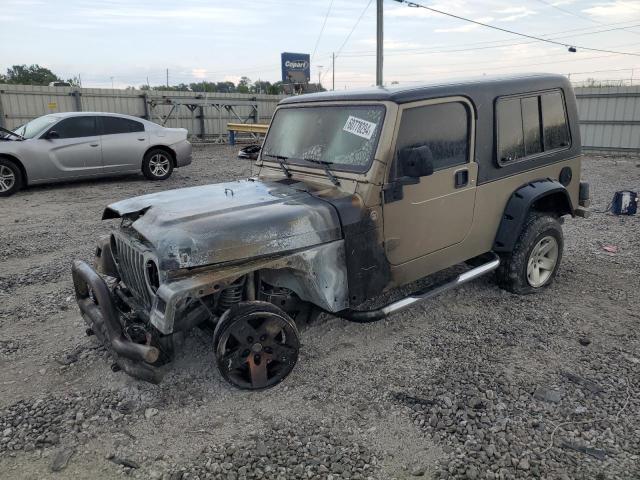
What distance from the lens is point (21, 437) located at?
9.62 feet

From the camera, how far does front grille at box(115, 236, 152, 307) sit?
→ 3.27 meters

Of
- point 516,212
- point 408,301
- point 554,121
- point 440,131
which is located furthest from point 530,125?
point 408,301

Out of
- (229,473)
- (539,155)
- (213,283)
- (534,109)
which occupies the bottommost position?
(229,473)

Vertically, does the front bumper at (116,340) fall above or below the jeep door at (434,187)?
below

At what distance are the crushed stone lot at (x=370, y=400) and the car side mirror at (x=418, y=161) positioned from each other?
1432 millimetres

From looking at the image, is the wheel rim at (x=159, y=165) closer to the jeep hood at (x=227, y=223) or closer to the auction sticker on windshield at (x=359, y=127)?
the jeep hood at (x=227, y=223)

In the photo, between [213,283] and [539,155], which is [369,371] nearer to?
[213,283]

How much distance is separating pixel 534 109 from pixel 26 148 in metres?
9.24

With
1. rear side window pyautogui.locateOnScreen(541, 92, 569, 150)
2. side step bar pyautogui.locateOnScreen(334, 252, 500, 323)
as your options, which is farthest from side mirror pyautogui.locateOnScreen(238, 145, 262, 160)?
rear side window pyautogui.locateOnScreen(541, 92, 569, 150)

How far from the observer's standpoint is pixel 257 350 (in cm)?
320

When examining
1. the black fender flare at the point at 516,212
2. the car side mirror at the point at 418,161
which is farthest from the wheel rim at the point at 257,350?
the black fender flare at the point at 516,212

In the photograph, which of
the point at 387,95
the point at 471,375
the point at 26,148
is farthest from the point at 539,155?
the point at 26,148

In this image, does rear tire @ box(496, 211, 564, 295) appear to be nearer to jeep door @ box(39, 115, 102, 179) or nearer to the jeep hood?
the jeep hood

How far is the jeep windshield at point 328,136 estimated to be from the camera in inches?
144
